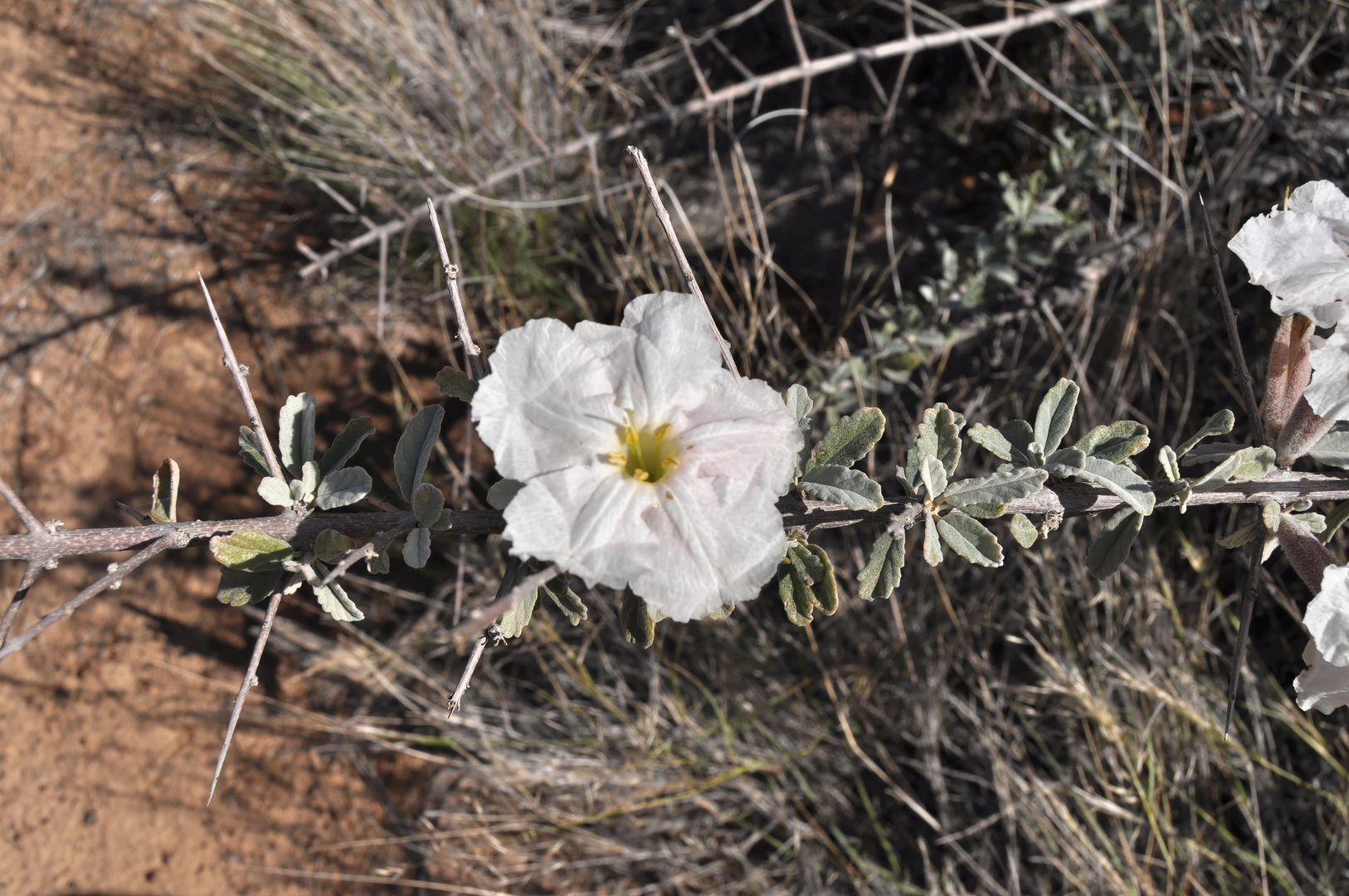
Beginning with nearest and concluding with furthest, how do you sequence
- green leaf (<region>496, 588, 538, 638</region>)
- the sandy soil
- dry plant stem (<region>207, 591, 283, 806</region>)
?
dry plant stem (<region>207, 591, 283, 806</region>) → green leaf (<region>496, 588, 538, 638</region>) → the sandy soil

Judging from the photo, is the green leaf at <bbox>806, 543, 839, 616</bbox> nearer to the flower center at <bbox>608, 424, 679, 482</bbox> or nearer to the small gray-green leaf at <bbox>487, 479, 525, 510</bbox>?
the flower center at <bbox>608, 424, 679, 482</bbox>

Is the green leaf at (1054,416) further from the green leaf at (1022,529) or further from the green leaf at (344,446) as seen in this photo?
the green leaf at (344,446)

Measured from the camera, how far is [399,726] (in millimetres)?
4035

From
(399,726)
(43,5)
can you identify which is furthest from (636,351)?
(43,5)

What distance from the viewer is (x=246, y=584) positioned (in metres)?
1.36

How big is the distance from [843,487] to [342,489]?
836mm

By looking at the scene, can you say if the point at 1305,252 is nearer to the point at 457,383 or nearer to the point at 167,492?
the point at 457,383

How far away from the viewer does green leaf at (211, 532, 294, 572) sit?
1.22 metres

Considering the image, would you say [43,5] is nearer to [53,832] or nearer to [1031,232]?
[53,832]

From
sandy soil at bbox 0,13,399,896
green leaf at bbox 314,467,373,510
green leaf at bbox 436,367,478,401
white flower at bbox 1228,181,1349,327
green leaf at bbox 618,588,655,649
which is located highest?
white flower at bbox 1228,181,1349,327

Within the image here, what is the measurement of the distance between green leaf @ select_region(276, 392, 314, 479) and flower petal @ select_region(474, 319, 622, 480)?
17.0 inches

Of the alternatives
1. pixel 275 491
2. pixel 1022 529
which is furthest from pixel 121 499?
pixel 1022 529

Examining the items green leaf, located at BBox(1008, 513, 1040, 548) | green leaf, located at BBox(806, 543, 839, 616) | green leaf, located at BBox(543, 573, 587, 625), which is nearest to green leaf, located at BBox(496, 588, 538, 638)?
green leaf, located at BBox(543, 573, 587, 625)

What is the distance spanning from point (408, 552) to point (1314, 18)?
11.7 feet
